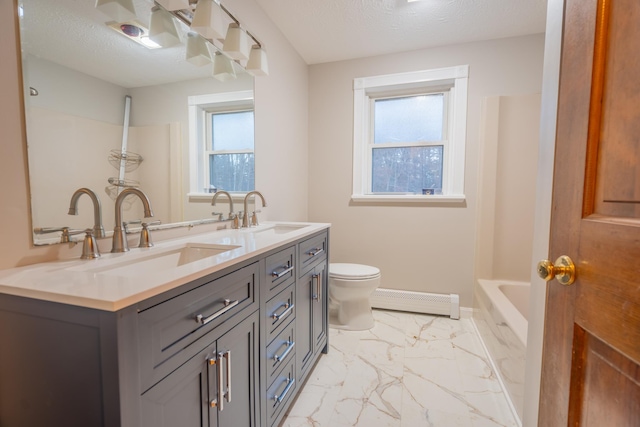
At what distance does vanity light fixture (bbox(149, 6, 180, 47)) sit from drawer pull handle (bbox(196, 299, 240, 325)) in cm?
115

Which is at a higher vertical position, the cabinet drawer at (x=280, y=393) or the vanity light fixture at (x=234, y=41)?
the vanity light fixture at (x=234, y=41)

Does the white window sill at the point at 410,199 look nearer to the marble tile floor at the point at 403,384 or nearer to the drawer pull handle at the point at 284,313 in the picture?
the marble tile floor at the point at 403,384

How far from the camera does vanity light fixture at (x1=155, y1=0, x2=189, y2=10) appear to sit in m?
1.21

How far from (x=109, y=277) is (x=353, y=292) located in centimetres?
174

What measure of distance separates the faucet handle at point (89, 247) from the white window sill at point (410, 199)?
6.79 ft

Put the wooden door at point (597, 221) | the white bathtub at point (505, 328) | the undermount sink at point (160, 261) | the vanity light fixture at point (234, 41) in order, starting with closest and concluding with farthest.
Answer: the wooden door at point (597, 221) → the undermount sink at point (160, 261) → the white bathtub at point (505, 328) → the vanity light fixture at point (234, 41)

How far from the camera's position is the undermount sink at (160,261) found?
907 millimetres

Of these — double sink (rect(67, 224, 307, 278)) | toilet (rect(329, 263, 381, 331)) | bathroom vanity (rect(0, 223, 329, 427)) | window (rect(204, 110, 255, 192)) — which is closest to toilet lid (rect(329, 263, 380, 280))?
toilet (rect(329, 263, 381, 331))

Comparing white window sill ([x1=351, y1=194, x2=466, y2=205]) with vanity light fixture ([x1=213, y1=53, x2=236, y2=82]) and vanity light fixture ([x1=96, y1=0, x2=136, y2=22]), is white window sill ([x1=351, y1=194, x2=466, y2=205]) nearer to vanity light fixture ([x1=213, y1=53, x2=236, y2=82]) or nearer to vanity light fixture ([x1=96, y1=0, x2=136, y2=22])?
vanity light fixture ([x1=213, y1=53, x2=236, y2=82])

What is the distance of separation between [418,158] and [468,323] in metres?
1.47

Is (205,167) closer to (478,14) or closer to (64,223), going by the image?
(64,223)

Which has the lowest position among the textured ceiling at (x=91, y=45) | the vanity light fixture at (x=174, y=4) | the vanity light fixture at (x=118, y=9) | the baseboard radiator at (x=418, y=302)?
the baseboard radiator at (x=418, y=302)

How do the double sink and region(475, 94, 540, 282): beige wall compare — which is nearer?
the double sink

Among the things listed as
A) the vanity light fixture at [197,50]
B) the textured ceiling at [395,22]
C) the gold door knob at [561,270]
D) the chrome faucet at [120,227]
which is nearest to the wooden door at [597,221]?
the gold door knob at [561,270]
